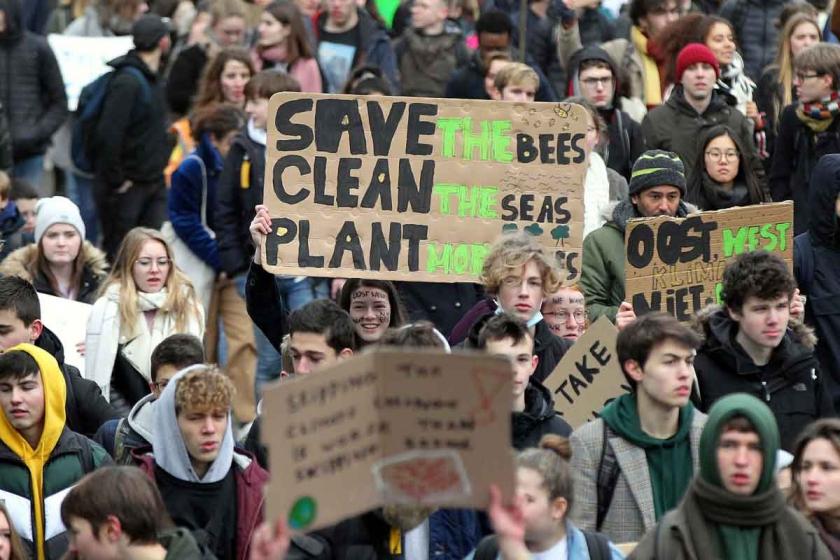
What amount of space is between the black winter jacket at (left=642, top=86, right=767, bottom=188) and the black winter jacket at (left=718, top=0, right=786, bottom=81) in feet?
10.3

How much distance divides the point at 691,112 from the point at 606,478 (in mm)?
5616

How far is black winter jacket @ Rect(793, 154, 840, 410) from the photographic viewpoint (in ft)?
36.6

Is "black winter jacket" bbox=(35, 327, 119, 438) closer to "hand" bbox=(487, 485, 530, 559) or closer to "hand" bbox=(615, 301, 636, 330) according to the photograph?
"hand" bbox=(615, 301, 636, 330)

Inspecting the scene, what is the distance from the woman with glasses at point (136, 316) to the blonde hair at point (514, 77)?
8.89ft

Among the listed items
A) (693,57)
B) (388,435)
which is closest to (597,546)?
(388,435)

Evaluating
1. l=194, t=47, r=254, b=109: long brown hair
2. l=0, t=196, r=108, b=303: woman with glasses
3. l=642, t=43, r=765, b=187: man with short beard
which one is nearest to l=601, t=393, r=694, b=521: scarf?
l=0, t=196, r=108, b=303: woman with glasses

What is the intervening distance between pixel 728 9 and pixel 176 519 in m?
9.70

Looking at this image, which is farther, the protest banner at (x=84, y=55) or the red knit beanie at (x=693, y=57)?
the protest banner at (x=84, y=55)

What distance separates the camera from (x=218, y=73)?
613 inches

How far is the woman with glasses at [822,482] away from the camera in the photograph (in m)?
8.19

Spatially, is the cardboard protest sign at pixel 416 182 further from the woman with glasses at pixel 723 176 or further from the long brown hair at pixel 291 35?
the long brown hair at pixel 291 35

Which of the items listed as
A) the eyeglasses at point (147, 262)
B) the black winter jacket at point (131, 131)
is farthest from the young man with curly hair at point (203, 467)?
the black winter jacket at point (131, 131)

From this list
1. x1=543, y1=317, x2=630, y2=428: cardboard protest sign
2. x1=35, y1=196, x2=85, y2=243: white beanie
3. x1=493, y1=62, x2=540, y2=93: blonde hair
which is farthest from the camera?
x1=493, y1=62, x2=540, y2=93: blonde hair

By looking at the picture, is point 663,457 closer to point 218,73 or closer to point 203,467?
point 203,467
